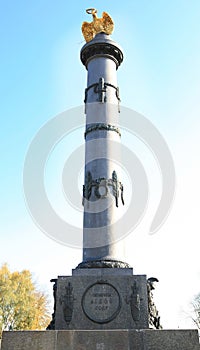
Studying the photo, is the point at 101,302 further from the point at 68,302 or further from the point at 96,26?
the point at 96,26

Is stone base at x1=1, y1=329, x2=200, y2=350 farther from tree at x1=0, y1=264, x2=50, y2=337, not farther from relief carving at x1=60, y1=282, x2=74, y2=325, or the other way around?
tree at x1=0, y1=264, x2=50, y2=337

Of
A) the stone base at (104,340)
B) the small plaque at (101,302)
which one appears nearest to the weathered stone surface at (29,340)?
the stone base at (104,340)

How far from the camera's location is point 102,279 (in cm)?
1038

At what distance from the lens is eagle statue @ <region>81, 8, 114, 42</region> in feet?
50.9

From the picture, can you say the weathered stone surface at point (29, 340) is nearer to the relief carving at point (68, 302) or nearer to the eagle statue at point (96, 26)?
the relief carving at point (68, 302)

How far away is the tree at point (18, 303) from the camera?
95.8 ft

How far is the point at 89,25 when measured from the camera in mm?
15727

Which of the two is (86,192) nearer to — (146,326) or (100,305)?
(100,305)

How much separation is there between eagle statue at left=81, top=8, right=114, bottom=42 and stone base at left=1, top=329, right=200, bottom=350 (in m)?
12.0

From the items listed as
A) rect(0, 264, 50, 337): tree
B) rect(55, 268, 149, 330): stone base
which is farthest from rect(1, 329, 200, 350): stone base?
rect(0, 264, 50, 337): tree

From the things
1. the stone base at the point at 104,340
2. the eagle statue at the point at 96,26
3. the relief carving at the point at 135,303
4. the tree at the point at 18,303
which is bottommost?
the stone base at the point at 104,340

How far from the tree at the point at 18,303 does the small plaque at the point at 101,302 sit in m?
21.4

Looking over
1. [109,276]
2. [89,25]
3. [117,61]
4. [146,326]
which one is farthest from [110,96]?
[146,326]

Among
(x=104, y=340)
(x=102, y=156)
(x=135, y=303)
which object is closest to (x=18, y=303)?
(x=102, y=156)
